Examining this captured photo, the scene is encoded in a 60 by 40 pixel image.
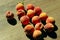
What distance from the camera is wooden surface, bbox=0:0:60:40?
1.05 m

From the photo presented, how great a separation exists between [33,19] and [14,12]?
Answer: 0.17 meters

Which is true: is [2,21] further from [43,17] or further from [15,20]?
[43,17]

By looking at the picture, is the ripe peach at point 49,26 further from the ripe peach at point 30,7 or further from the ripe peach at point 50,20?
the ripe peach at point 30,7

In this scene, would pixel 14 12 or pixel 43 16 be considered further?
pixel 14 12

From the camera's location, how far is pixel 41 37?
3.37 feet

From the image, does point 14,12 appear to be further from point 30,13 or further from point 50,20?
point 50,20

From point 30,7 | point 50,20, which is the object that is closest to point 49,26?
point 50,20

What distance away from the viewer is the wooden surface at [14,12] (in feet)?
3.43

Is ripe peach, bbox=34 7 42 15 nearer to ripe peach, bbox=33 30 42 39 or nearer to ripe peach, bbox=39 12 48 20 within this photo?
ripe peach, bbox=39 12 48 20

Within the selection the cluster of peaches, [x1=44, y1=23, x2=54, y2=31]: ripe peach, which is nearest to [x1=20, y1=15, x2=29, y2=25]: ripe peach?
the cluster of peaches

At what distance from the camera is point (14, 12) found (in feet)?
3.87

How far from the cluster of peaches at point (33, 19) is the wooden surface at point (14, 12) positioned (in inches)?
1.6

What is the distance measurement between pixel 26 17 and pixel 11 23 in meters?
0.11

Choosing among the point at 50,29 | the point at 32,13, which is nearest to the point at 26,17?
the point at 32,13
